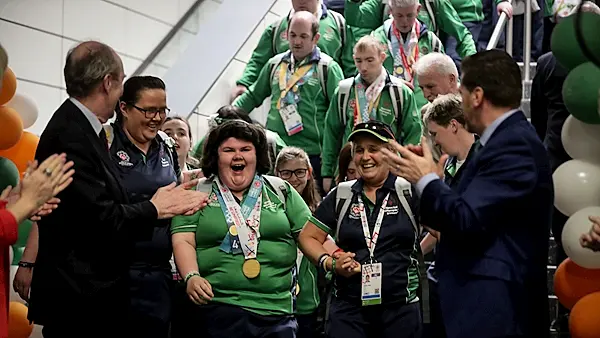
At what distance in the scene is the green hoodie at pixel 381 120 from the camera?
7.83m

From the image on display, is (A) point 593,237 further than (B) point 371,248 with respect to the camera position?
No

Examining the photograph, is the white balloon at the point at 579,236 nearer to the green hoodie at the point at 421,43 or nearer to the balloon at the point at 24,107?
the balloon at the point at 24,107

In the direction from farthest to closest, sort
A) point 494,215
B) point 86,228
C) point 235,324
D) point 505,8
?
point 505,8 → point 235,324 → point 86,228 → point 494,215

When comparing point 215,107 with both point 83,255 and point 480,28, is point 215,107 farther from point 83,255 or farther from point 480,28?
point 83,255

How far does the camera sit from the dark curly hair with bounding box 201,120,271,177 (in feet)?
18.1

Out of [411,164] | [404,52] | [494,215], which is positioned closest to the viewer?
[494,215]

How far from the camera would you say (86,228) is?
466 cm

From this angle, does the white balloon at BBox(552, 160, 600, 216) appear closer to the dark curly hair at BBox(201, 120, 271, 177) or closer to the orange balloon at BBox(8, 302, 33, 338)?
the dark curly hair at BBox(201, 120, 271, 177)

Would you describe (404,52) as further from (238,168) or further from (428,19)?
(238,168)

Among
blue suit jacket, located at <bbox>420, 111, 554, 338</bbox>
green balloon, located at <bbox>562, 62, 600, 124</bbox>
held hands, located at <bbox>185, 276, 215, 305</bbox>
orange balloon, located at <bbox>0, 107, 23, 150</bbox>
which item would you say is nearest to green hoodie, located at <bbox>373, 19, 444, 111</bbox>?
orange balloon, located at <bbox>0, 107, 23, 150</bbox>

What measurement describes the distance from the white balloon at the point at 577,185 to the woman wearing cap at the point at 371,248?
2.70 ft

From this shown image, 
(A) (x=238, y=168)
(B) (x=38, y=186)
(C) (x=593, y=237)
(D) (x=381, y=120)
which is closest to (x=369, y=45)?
(D) (x=381, y=120)

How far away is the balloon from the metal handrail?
2616 mm

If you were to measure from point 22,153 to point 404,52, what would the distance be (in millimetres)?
3636
